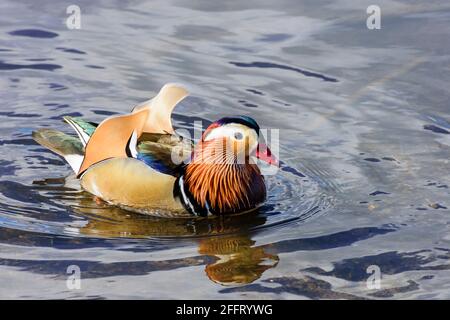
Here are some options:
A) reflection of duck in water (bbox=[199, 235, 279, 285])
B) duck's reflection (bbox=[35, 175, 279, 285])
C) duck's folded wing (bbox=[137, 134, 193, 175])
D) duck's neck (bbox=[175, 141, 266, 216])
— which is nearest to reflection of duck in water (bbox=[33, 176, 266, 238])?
duck's reflection (bbox=[35, 175, 279, 285])

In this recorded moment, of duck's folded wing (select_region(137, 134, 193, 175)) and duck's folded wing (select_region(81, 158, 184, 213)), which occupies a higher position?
duck's folded wing (select_region(137, 134, 193, 175))

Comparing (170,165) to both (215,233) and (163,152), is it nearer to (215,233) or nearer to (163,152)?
(163,152)

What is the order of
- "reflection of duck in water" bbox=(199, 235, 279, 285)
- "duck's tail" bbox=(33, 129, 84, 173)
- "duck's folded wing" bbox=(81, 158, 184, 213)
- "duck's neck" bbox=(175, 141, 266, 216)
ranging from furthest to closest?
"duck's tail" bbox=(33, 129, 84, 173)
"duck's neck" bbox=(175, 141, 266, 216)
"duck's folded wing" bbox=(81, 158, 184, 213)
"reflection of duck in water" bbox=(199, 235, 279, 285)

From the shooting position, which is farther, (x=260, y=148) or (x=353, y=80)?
(x=353, y=80)

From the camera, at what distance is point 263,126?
32.2ft

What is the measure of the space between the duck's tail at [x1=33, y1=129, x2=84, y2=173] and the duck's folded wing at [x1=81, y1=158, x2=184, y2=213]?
19.3 inches

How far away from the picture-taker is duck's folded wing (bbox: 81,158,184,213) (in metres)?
8.31

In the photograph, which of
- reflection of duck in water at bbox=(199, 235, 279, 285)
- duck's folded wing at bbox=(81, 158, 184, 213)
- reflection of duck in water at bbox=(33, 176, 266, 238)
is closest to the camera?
reflection of duck in water at bbox=(199, 235, 279, 285)

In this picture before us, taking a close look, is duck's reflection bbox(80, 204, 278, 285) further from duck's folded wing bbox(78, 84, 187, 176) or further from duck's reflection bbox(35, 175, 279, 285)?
duck's folded wing bbox(78, 84, 187, 176)
